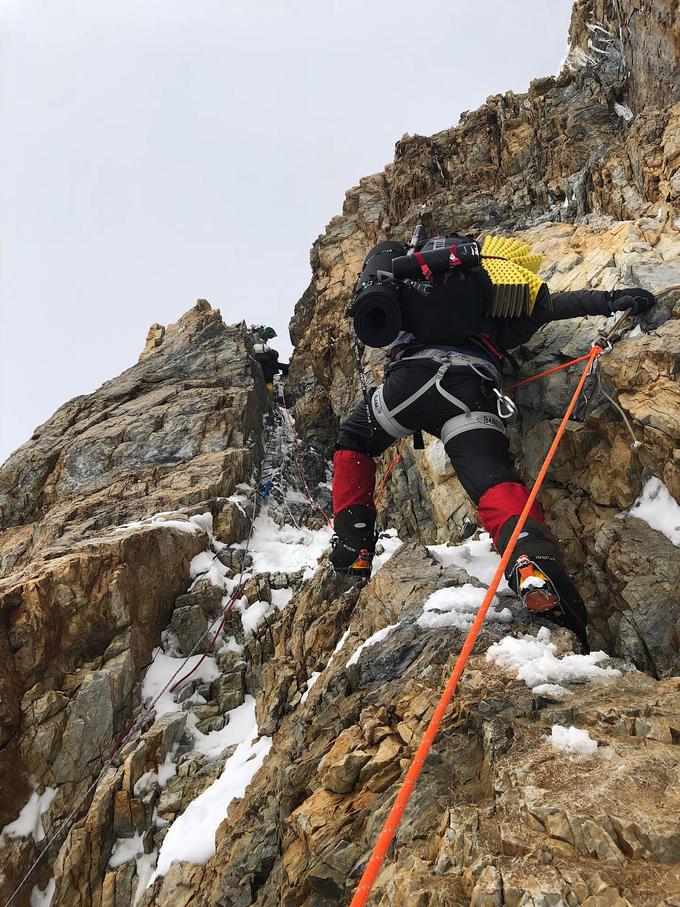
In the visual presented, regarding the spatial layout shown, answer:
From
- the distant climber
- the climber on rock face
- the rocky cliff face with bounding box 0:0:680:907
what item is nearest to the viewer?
the rocky cliff face with bounding box 0:0:680:907

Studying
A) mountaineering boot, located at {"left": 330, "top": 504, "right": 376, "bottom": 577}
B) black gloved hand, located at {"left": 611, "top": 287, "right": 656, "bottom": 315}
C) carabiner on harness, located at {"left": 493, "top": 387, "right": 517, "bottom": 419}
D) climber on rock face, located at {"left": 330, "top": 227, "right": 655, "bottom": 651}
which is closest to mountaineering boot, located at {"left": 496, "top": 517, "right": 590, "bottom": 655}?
climber on rock face, located at {"left": 330, "top": 227, "right": 655, "bottom": 651}

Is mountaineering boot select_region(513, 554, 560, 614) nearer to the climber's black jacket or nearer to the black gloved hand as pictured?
the climber's black jacket

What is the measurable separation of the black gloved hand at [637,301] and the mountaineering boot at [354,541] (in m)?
3.21

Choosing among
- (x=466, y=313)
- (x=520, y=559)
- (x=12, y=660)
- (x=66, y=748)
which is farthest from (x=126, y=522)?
(x=520, y=559)

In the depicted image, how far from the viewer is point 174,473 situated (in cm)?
1080

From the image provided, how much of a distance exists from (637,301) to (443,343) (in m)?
1.80

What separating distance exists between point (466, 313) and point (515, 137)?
1048 cm

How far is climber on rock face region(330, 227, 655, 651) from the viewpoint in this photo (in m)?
4.73

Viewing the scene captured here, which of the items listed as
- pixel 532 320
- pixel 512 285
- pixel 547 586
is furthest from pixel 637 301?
pixel 547 586

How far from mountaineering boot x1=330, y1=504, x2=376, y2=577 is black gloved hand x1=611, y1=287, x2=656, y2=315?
3212 mm

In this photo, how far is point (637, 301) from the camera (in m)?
4.62

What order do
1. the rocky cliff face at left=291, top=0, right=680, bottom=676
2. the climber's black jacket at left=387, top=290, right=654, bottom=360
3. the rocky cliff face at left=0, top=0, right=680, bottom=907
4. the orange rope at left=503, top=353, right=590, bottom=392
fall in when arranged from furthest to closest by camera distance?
the orange rope at left=503, top=353, right=590, bottom=392
the climber's black jacket at left=387, top=290, right=654, bottom=360
the rocky cliff face at left=291, top=0, right=680, bottom=676
the rocky cliff face at left=0, top=0, right=680, bottom=907

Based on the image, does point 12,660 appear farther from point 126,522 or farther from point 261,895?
point 261,895

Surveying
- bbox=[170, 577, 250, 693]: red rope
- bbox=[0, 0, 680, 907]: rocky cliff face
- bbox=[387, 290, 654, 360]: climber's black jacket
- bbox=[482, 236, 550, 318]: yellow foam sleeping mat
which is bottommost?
bbox=[170, 577, 250, 693]: red rope
